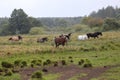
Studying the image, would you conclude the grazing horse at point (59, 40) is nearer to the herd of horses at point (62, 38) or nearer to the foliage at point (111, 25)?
the herd of horses at point (62, 38)

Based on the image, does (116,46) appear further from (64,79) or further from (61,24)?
(61,24)

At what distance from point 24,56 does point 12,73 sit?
428 inches

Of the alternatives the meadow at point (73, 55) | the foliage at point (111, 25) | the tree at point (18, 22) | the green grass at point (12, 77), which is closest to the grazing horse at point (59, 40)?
the meadow at point (73, 55)

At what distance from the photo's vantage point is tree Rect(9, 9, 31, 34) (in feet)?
313

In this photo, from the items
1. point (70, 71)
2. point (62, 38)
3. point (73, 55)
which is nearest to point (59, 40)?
point (62, 38)

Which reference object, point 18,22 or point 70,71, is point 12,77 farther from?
point 18,22

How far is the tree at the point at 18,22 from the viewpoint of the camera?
95.4m

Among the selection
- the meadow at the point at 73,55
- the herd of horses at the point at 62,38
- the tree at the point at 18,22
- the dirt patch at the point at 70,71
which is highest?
the tree at the point at 18,22

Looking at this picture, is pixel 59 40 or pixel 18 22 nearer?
pixel 59 40

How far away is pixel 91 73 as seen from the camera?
78.2ft

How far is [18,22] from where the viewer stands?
95.6 m

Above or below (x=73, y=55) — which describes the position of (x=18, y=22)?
above

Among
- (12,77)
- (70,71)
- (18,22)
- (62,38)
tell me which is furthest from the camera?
(18,22)

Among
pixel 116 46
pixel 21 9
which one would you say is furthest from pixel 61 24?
pixel 116 46
